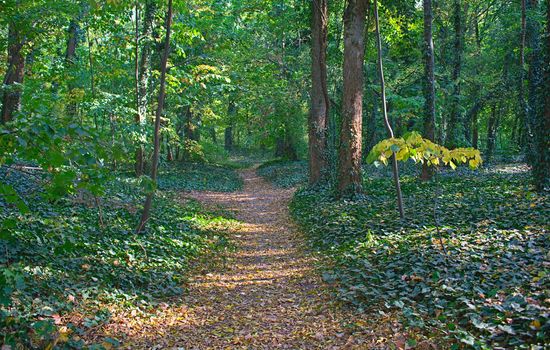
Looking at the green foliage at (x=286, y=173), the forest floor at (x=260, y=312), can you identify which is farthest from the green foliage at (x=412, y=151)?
the green foliage at (x=286, y=173)

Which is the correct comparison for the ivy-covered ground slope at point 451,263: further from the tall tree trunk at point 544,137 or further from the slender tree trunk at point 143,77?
the slender tree trunk at point 143,77

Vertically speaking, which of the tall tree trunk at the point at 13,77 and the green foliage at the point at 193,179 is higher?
the tall tree trunk at the point at 13,77

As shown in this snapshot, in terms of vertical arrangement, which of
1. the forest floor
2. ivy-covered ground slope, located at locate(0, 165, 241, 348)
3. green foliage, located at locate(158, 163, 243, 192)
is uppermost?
green foliage, located at locate(158, 163, 243, 192)

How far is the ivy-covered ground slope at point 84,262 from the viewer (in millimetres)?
4184

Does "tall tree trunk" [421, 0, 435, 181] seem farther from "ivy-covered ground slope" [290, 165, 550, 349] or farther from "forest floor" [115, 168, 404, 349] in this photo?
"forest floor" [115, 168, 404, 349]

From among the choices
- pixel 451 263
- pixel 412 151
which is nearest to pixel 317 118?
pixel 451 263

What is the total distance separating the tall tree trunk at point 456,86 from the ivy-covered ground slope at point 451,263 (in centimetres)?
779

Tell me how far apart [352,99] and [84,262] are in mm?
7926

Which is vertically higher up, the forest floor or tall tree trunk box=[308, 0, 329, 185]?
tall tree trunk box=[308, 0, 329, 185]

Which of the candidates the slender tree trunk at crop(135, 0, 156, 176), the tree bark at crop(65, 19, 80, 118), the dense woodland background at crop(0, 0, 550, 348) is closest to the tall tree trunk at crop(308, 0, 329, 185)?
the dense woodland background at crop(0, 0, 550, 348)

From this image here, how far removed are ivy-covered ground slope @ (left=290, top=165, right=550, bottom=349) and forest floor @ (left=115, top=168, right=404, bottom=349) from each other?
1.23ft

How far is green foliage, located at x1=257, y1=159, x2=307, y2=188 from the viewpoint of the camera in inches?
811

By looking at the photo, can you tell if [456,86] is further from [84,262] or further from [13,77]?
[13,77]

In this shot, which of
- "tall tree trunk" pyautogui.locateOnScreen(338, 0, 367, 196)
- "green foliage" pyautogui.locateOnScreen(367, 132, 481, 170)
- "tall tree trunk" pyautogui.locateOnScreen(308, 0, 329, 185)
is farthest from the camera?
"tall tree trunk" pyautogui.locateOnScreen(308, 0, 329, 185)
